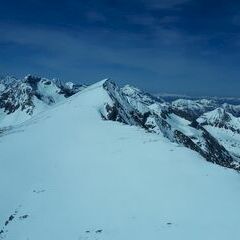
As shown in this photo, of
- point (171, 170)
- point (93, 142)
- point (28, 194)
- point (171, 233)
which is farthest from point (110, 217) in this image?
point (93, 142)

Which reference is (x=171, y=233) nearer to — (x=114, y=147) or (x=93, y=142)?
(x=114, y=147)

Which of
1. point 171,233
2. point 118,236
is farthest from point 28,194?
point 171,233

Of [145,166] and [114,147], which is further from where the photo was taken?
[114,147]

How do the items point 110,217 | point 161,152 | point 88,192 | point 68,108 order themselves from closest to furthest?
1. point 110,217
2. point 88,192
3. point 161,152
4. point 68,108

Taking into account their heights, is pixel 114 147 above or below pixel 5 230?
above

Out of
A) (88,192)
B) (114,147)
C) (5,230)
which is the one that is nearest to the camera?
(5,230)

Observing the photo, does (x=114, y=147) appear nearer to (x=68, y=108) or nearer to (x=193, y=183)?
(x=193, y=183)
